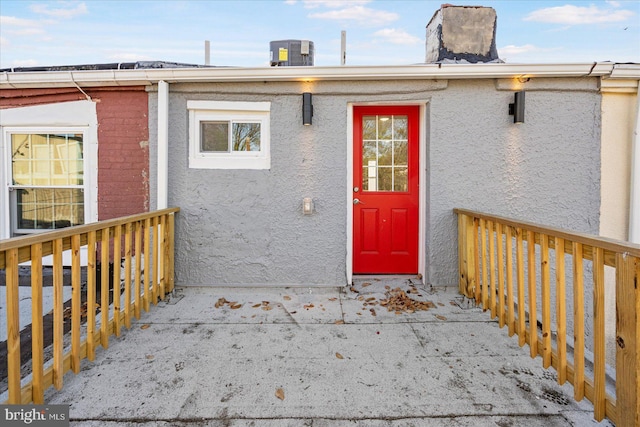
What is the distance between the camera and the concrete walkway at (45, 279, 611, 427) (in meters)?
1.87

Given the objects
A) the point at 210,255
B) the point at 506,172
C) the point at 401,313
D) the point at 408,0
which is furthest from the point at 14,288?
the point at 408,0

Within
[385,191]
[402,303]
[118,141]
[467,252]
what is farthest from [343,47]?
[402,303]

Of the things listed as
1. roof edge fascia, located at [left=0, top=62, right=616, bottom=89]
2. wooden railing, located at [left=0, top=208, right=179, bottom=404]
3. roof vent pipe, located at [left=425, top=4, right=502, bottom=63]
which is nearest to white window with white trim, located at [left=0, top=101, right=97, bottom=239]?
roof edge fascia, located at [left=0, top=62, right=616, bottom=89]

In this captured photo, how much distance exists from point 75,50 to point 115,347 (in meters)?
6.26

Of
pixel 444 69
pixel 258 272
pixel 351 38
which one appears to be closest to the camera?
pixel 444 69

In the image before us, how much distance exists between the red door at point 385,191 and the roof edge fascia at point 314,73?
0.67 metres

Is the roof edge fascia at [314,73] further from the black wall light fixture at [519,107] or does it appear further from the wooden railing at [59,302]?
the wooden railing at [59,302]

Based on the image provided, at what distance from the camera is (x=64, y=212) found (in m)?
4.38

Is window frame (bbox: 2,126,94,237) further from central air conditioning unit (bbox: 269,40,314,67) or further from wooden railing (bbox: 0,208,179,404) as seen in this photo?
central air conditioning unit (bbox: 269,40,314,67)

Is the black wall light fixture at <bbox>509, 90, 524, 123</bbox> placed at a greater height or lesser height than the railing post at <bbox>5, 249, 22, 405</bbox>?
greater

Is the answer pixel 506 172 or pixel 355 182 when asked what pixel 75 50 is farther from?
pixel 506 172

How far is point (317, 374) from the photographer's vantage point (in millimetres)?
2279

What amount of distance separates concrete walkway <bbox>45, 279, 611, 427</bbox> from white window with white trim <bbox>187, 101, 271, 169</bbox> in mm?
1802

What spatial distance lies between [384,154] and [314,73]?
1382 millimetres
